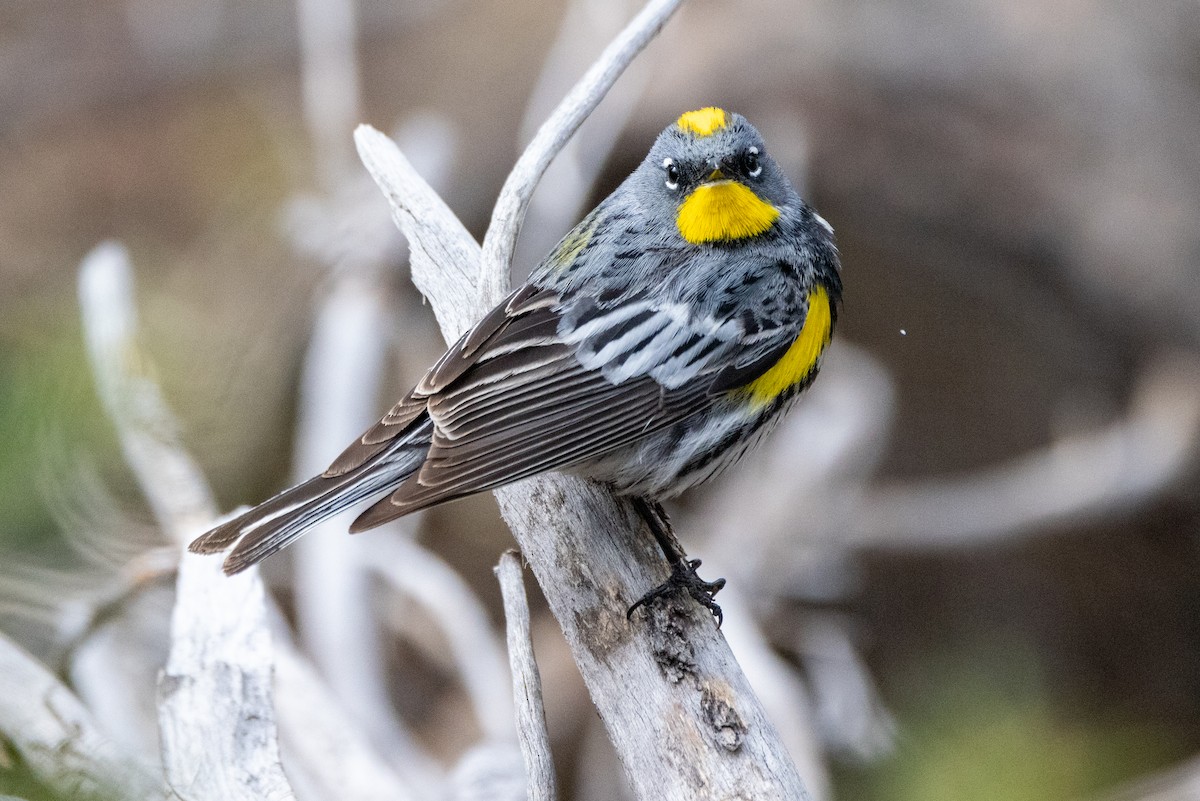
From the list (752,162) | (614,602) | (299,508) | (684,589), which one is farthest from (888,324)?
(299,508)

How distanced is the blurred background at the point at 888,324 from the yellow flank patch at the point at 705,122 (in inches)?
56.7

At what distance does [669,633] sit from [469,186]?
142 inches

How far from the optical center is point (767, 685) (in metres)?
3.72

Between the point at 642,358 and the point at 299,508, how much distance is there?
869 mm

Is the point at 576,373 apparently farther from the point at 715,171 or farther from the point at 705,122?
the point at 705,122

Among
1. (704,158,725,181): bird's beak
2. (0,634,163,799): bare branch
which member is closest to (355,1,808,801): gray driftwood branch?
(704,158,725,181): bird's beak

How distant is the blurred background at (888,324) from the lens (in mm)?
5082

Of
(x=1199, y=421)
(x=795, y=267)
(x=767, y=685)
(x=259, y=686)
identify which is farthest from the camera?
(x=1199, y=421)

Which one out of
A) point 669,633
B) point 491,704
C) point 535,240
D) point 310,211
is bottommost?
point 669,633

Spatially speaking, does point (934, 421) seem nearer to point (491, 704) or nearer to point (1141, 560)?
point (1141, 560)

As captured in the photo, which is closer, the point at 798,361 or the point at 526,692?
the point at 526,692

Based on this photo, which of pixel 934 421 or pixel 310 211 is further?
pixel 934 421

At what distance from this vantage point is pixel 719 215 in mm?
3121

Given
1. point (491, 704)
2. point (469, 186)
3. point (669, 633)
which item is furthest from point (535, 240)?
point (669, 633)
